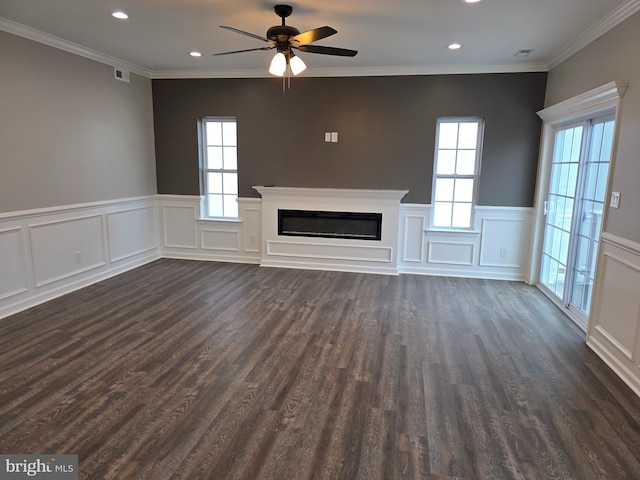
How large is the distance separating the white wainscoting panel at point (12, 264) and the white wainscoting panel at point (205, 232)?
230 centimetres

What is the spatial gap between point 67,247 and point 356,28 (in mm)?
3811

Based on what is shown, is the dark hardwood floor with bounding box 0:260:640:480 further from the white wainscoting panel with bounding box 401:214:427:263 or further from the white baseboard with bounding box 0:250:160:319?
the white wainscoting panel with bounding box 401:214:427:263

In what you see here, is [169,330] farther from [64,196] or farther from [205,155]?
[205,155]

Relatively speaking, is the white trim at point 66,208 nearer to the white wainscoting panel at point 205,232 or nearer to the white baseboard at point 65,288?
the white wainscoting panel at point 205,232

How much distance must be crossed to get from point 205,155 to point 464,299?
4.09m

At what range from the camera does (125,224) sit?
5379 mm

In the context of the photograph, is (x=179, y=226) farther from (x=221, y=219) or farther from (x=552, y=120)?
(x=552, y=120)

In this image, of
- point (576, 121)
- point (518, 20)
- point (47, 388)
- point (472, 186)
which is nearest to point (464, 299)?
point (472, 186)

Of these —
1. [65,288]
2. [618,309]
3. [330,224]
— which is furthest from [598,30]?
[65,288]

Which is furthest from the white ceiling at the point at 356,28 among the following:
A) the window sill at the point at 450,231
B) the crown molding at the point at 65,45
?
the window sill at the point at 450,231

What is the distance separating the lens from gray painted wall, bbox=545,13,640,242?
2855mm

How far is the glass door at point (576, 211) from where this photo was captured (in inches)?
141

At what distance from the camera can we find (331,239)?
18.5 feet

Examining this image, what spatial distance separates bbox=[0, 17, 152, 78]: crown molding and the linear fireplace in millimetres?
2695
